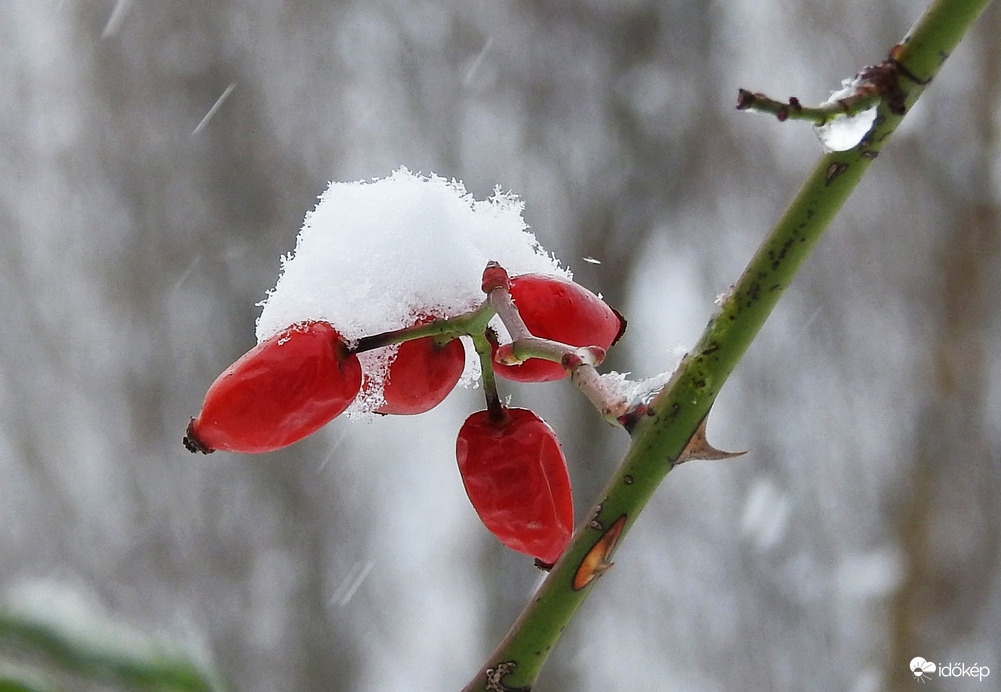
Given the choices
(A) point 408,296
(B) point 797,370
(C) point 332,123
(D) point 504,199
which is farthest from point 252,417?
(C) point 332,123

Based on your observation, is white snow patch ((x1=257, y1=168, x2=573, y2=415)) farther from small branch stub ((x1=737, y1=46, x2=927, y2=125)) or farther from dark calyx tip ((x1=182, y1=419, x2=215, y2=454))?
small branch stub ((x1=737, y1=46, x2=927, y2=125))

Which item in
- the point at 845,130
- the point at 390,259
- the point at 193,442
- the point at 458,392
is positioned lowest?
the point at 458,392

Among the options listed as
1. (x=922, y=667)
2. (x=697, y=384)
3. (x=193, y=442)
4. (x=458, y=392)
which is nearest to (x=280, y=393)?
(x=193, y=442)

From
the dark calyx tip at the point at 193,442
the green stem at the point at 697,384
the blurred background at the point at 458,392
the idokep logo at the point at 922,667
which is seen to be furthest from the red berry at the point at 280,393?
the idokep logo at the point at 922,667

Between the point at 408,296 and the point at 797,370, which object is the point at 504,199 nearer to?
the point at 408,296

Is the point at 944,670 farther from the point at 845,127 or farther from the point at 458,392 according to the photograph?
the point at 845,127

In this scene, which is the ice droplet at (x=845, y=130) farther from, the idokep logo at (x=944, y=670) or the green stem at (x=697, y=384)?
the idokep logo at (x=944, y=670)
